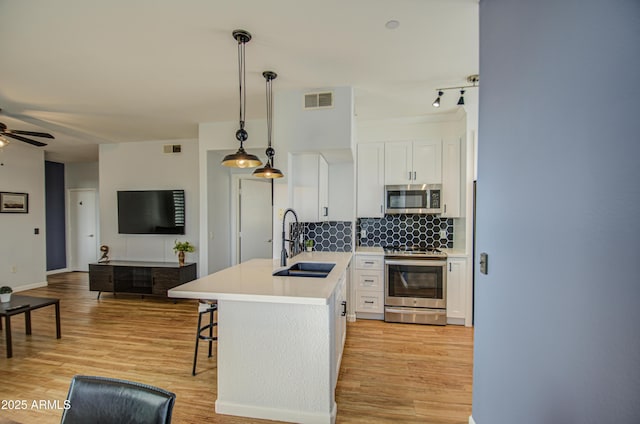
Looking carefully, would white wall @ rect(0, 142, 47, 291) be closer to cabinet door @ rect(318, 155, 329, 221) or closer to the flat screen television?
the flat screen television

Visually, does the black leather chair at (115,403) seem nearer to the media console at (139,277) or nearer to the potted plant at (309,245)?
the potted plant at (309,245)

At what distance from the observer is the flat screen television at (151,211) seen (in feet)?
17.5

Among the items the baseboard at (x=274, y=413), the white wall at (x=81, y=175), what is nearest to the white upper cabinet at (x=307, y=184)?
the baseboard at (x=274, y=413)

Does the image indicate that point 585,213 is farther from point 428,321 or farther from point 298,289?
point 428,321

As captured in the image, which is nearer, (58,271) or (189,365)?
(189,365)

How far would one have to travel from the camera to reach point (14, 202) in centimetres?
542

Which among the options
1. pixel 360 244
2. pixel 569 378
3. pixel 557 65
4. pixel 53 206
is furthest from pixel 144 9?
pixel 53 206

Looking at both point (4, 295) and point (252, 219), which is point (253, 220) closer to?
point (252, 219)

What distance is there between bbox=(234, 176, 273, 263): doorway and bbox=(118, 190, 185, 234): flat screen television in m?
1.05

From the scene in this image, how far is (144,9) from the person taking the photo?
76.2 inches

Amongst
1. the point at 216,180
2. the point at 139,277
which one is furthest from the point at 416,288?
the point at 139,277

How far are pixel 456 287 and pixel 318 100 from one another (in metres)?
2.85

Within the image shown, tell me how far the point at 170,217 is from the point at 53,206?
13.0 feet

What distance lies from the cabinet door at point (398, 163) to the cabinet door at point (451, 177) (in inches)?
17.8
